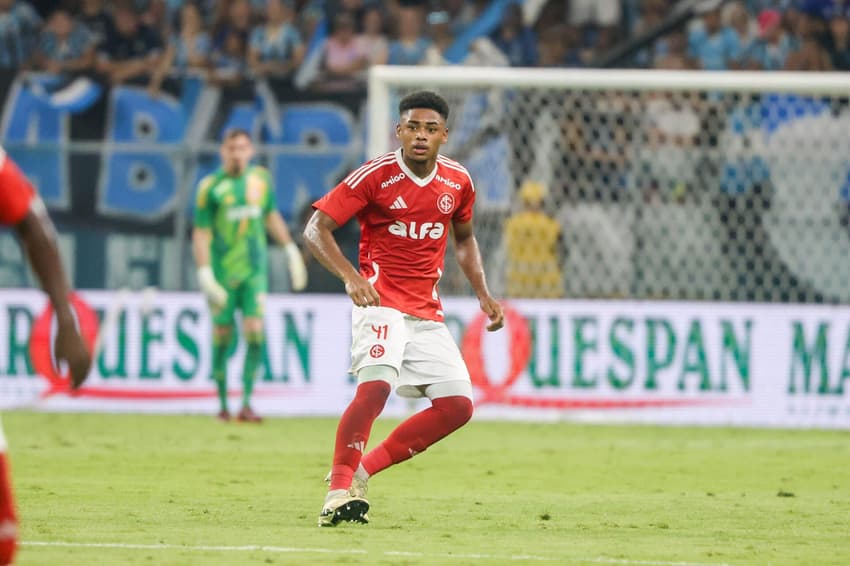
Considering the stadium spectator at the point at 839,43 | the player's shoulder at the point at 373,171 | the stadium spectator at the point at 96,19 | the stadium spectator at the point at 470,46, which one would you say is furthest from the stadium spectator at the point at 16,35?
the player's shoulder at the point at 373,171

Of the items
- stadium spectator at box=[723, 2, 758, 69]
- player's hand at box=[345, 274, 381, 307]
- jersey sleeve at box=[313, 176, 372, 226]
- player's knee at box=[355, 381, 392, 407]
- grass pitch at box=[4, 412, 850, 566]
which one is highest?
stadium spectator at box=[723, 2, 758, 69]

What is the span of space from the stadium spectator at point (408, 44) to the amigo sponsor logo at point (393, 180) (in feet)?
34.9

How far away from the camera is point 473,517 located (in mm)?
8391

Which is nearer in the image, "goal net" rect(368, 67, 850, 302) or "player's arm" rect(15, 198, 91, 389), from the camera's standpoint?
"player's arm" rect(15, 198, 91, 389)

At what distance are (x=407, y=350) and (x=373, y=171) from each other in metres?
0.92

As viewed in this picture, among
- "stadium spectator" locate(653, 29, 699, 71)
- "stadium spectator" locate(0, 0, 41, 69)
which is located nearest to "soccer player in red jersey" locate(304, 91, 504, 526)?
"stadium spectator" locate(653, 29, 699, 71)

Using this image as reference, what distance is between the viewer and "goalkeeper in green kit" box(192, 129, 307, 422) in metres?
Answer: 14.2

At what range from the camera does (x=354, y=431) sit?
7.87 metres

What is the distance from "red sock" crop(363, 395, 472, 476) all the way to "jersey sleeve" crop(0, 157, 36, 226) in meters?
3.56

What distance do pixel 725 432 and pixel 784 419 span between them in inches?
32.0

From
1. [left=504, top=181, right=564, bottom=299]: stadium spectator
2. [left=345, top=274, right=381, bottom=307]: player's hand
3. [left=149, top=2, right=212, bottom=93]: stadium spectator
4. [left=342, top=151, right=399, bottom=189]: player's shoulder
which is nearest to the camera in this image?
[left=345, top=274, right=381, bottom=307]: player's hand

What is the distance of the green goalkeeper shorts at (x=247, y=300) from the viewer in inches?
561

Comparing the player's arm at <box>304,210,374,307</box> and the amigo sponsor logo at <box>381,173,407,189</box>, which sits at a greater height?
the amigo sponsor logo at <box>381,173,407,189</box>

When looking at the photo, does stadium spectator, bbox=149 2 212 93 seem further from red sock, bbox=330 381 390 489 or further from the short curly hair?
red sock, bbox=330 381 390 489
